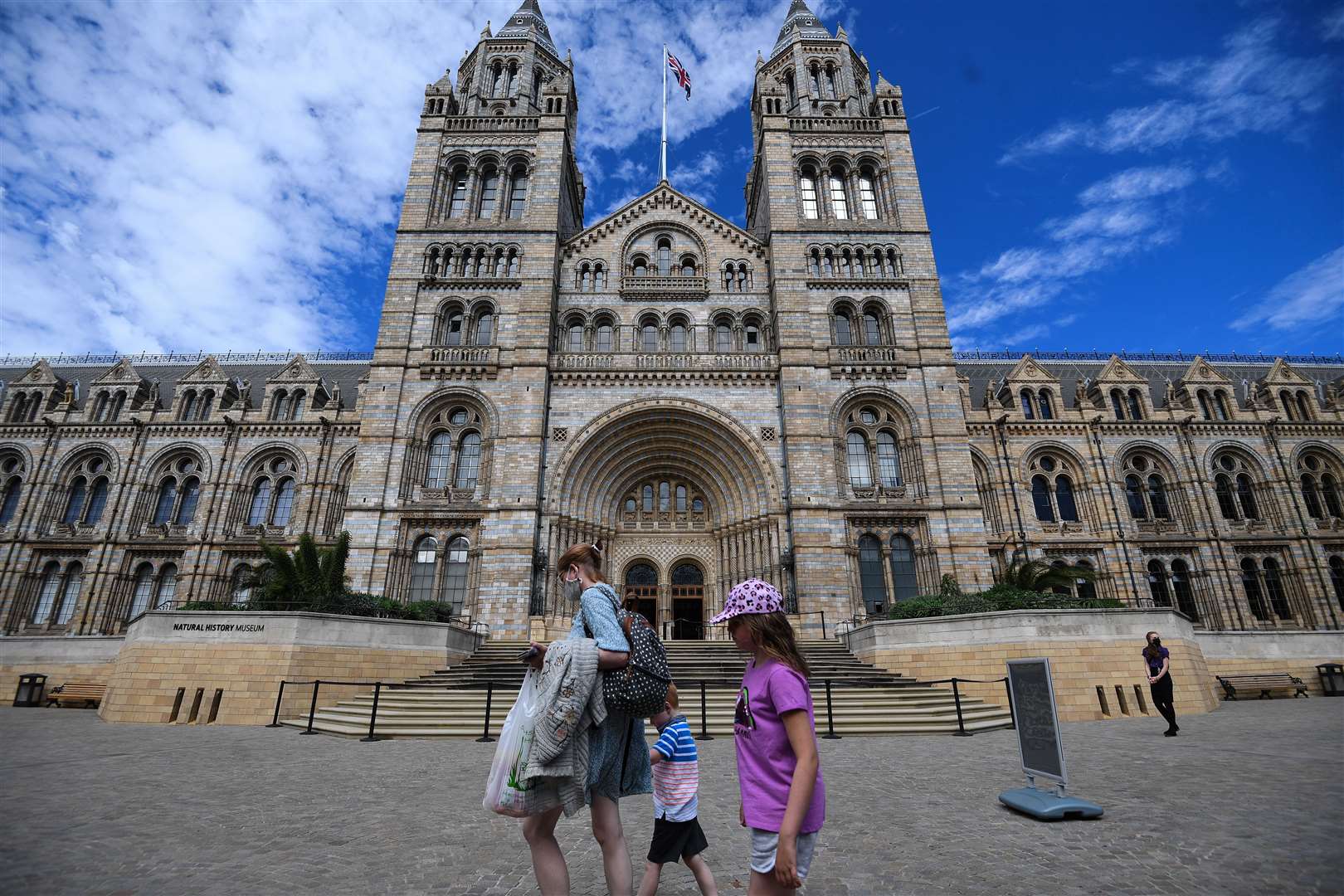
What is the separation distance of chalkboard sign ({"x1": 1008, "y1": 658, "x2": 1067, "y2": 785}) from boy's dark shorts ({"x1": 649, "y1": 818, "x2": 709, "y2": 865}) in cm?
408

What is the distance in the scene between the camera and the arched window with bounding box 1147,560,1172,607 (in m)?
27.0

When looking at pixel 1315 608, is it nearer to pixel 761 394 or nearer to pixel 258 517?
pixel 761 394

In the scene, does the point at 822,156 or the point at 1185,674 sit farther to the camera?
the point at 822,156

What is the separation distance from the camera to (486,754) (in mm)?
9633

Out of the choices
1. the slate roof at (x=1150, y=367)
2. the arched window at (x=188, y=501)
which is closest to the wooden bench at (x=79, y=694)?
the arched window at (x=188, y=501)

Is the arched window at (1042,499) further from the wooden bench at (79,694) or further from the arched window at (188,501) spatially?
the arched window at (188,501)

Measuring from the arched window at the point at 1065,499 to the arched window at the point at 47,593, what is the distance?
4511 centimetres

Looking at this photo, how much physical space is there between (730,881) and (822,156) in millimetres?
29127

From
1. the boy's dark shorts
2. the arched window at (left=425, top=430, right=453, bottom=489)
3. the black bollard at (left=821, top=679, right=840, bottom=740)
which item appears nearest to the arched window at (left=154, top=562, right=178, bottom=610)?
the arched window at (left=425, top=430, right=453, bottom=489)

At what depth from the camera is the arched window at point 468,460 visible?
2306 cm

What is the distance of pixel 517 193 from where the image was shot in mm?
27562

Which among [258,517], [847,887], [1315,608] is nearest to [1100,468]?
[1315,608]

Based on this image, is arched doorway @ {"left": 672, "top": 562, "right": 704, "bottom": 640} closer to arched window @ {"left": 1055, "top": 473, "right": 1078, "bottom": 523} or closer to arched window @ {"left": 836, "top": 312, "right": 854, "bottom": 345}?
arched window @ {"left": 836, "top": 312, "right": 854, "bottom": 345}

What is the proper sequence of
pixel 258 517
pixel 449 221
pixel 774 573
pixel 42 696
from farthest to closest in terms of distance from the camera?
1. pixel 258 517
2. pixel 449 221
3. pixel 774 573
4. pixel 42 696
